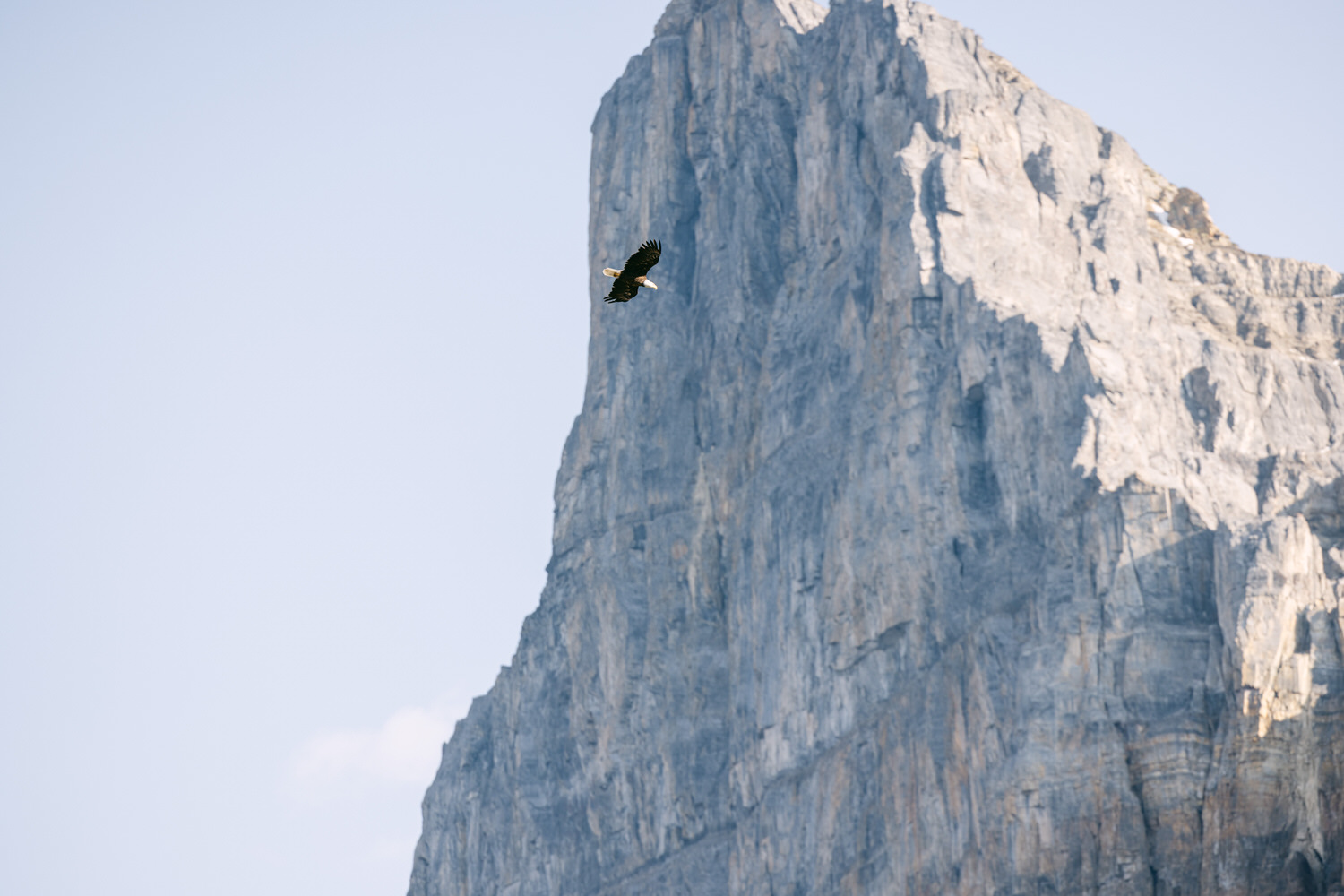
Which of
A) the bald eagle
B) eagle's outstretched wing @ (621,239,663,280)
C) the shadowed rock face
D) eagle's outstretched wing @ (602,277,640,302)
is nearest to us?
eagle's outstretched wing @ (621,239,663,280)

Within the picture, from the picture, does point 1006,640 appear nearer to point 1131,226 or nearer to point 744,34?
point 1131,226

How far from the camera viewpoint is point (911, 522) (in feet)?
491

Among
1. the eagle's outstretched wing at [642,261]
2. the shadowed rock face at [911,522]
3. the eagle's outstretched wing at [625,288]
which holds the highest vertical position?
the shadowed rock face at [911,522]

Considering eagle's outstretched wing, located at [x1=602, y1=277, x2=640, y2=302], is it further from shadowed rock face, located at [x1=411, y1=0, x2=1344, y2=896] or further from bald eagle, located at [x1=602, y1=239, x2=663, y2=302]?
shadowed rock face, located at [x1=411, y1=0, x2=1344, y2=896]

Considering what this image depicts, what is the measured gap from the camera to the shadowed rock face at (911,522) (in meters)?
131

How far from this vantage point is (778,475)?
16600 centimetres

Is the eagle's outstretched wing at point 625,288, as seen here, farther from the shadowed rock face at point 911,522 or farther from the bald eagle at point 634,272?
the shadowed rock face at point 911,522

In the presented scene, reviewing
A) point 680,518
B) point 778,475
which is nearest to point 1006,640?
point 778,475

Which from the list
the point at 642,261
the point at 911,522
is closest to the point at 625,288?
the point at 642,261

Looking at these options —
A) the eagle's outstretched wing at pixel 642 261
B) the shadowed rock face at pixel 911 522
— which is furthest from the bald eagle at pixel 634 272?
the shadowed rock face at pixel 911 522

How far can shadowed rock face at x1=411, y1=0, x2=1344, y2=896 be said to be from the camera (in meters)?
131

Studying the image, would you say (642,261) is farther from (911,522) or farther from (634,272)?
(911,522)

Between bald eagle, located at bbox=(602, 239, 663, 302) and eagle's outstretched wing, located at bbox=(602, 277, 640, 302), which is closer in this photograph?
bald eagle, located at bbox=(602, 239, 663, 302)

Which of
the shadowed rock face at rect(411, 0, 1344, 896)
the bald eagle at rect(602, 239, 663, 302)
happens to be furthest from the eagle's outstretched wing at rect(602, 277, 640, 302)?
the shadowed rock face at rect(411, 0, 1344, 896)
